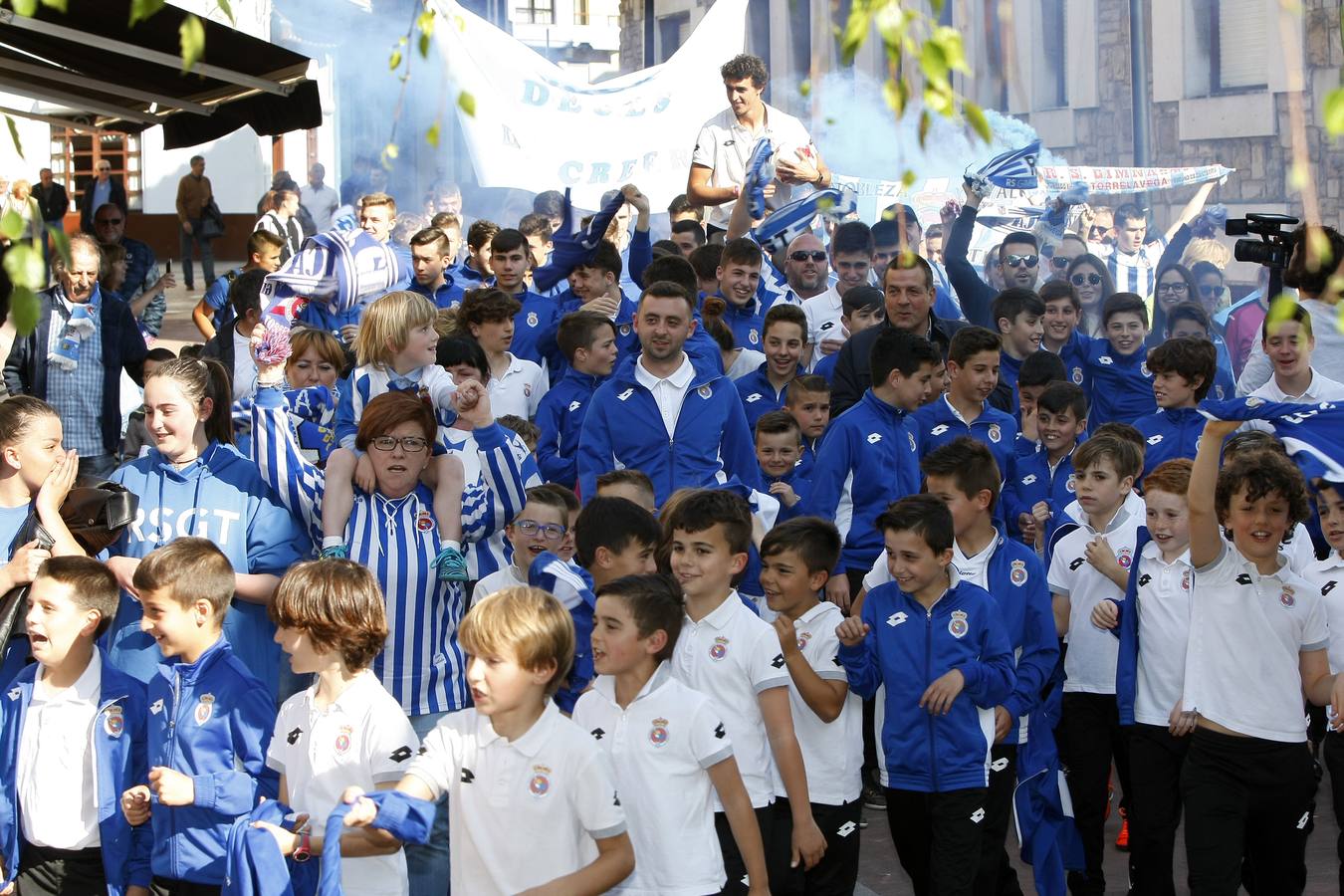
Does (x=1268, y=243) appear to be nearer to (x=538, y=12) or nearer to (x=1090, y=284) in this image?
(x=1090, y=284)

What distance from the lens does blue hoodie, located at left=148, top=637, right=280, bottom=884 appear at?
A: 466 cm

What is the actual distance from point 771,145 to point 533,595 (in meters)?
6.10

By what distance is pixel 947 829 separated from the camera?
536cm

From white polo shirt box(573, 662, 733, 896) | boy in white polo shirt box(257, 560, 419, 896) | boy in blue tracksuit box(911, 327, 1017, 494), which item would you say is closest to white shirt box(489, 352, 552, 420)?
boy in blue tracksuit box(911, 327, 1017, 494)

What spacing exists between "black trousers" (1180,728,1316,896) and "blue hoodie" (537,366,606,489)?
3568 mm

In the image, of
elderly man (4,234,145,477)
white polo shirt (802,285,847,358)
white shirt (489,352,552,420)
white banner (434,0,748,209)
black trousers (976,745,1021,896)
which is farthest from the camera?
white banner (434,0,748,209)

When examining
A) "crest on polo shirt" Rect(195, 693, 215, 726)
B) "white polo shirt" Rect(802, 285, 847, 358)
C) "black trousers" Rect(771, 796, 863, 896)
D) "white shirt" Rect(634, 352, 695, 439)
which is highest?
"white polo shirt" Rect(802, 285, 847, 358)

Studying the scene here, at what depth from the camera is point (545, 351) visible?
9.20 meters

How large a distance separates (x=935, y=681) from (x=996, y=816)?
0.68 meters

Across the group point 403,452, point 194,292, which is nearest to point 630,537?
point 403,452

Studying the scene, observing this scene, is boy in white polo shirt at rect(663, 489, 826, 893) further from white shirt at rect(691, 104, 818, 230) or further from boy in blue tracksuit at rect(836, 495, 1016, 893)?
white shirt at rect(691, 104, 818, 230)

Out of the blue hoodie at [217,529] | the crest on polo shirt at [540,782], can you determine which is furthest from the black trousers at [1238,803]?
the blue hoodie at [217,529]

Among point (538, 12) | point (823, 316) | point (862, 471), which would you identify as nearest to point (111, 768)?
point (862, 471)

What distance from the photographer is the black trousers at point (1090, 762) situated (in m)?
6.19
